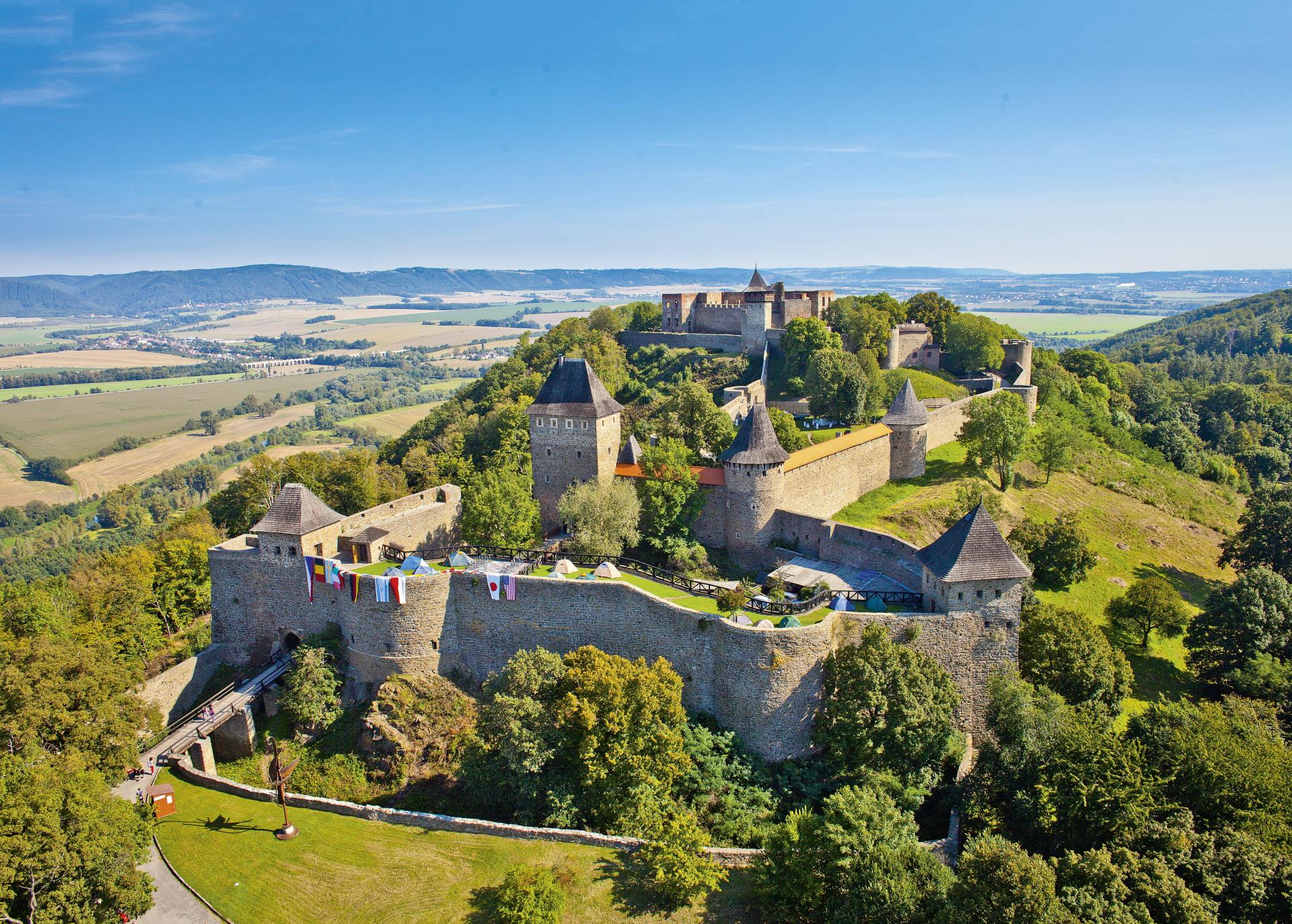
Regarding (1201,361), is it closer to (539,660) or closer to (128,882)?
(539,660)

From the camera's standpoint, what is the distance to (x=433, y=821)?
964 inches

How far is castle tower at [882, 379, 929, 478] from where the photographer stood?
43.7m

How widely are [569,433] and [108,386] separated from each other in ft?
611

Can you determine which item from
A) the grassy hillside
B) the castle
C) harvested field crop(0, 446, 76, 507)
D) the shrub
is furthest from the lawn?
harvested field crop(0, 446, 76, 507)

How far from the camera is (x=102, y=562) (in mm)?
41000

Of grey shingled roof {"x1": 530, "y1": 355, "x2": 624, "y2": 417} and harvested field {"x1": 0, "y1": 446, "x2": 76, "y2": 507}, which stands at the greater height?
grey shingled roof {"x1": 530, "y1": 355, "x2": 624, "y2": 417}

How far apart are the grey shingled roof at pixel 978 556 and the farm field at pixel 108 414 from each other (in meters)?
128

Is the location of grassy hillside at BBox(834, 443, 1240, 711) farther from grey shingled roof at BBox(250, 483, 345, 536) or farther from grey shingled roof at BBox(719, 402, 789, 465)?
grey shingled roof at BBox(250, 483, 345, 536)

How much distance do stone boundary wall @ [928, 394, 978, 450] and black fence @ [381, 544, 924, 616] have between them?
2089cm

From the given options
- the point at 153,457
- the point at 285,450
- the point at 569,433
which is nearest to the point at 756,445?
the point at 569,433

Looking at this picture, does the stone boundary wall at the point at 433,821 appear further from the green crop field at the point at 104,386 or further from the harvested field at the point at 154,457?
the green crop field at the point at 104,386

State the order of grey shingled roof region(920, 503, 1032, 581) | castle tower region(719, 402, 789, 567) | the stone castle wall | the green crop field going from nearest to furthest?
the stone castle wall, grey shingled roof region(920, 503, 1032, 581), castle tower region(719, 402, 789, 567), the green crop field

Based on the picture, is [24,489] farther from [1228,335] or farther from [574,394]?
[1228,335]

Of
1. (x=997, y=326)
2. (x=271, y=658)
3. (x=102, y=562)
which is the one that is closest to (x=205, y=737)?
(x=271, y=658)
